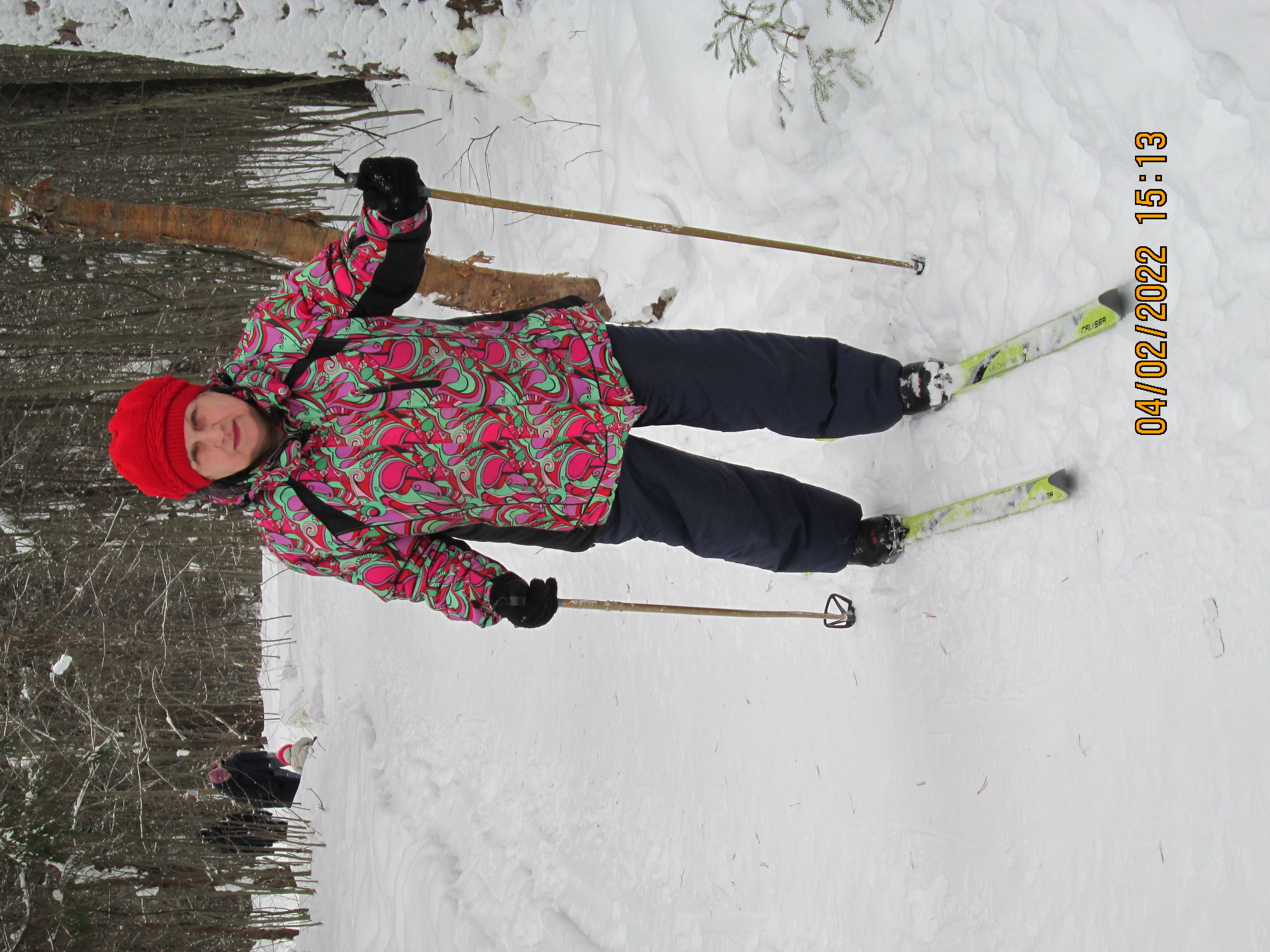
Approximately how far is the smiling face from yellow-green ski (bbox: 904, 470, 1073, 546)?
1852mm

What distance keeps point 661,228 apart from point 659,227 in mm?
18

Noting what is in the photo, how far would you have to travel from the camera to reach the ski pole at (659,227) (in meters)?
2.08

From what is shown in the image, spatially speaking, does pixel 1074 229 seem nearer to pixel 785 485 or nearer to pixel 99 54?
pixel 785 485

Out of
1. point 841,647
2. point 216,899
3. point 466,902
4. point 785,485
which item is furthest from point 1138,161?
point 216,899

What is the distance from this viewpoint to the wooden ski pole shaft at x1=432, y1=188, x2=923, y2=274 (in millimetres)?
2102

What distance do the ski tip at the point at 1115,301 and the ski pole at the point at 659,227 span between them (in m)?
0.71

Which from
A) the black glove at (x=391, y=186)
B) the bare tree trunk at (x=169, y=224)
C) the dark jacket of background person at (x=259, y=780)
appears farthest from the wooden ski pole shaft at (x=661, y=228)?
the dark jacket of background person at (x=259, y=780)

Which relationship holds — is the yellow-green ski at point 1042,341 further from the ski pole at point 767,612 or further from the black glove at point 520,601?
the black glove at point 520,601

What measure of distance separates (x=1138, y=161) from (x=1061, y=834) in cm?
158

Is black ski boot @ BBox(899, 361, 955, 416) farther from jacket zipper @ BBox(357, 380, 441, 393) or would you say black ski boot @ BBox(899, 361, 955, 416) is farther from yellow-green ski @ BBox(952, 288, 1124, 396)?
jacket zipper @ BBox(357, 380, 441, 393)

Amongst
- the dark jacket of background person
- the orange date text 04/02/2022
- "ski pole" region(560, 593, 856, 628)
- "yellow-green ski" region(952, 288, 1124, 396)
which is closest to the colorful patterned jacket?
"ski pole" region(560, 593, 856, 628)

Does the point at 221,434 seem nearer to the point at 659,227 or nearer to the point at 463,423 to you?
the point at 463,423

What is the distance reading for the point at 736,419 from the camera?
211 centimetres

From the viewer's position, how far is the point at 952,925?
2104 mm
